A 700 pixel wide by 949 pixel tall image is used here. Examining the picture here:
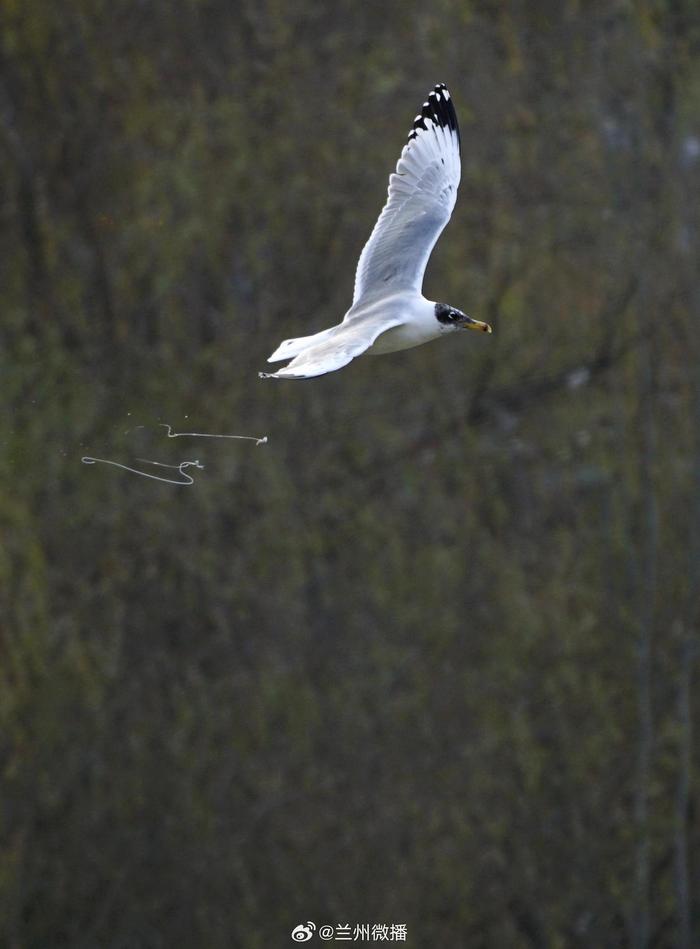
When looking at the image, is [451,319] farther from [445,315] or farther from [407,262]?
[407,262]

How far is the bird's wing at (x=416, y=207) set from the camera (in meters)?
4.57

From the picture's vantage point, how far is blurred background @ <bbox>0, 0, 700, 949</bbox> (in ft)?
26.9

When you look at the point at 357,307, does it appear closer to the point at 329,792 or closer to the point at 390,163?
the point at 390,163

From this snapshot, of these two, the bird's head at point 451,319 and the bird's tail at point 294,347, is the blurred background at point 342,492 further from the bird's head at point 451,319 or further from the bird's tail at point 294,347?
the bird's tail at point 294,347

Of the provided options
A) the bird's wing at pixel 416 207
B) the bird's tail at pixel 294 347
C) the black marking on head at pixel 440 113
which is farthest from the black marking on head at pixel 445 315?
the black marking on head at pixel 440 113

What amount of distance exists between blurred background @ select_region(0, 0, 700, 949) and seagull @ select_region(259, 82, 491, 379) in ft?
10.7

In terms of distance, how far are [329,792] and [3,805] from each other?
1804 millimetres

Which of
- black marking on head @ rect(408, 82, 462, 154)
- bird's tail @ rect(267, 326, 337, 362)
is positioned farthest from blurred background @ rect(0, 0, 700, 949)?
bird's tail @ rect(267, 326, 337, 362)

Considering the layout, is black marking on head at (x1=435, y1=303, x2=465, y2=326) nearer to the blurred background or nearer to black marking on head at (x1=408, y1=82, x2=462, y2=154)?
black marking on head at (x1=408, y1=82, x2=462, y2=154)

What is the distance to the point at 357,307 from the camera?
14.6 ft

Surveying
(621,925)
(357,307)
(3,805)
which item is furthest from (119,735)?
(357,307)

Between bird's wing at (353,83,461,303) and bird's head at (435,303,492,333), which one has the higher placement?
Result: bird's wing at (353,83,461,303)

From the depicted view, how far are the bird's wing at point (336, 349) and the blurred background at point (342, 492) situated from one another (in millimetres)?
3951

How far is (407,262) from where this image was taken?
4.57 metres
